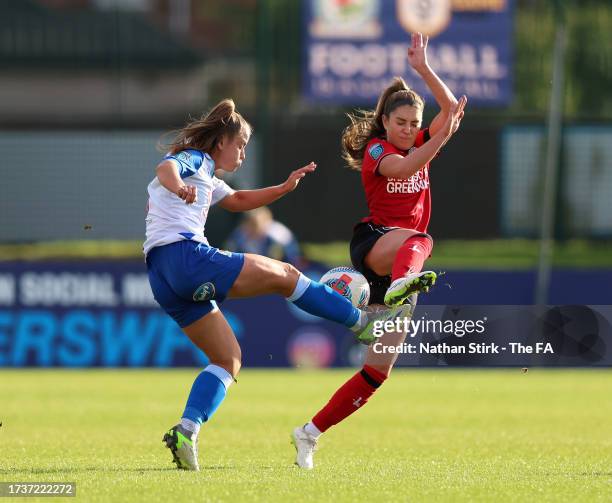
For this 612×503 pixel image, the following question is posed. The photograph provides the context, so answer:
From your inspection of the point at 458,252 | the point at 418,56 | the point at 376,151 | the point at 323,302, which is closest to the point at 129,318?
the point at 458,252

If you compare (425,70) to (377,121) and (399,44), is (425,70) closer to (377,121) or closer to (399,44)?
(377,121)

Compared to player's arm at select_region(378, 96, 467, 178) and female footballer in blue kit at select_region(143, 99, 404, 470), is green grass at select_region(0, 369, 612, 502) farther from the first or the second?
player's arm at select_region(378, 96, 467, 178)

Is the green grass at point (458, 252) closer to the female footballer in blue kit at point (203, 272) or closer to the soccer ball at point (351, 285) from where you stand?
the soccer ball at point (351, 285)

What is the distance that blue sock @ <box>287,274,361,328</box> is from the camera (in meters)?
7.71

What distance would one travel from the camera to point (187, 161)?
7.56 metres

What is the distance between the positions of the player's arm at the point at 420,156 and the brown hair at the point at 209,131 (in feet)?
2.90

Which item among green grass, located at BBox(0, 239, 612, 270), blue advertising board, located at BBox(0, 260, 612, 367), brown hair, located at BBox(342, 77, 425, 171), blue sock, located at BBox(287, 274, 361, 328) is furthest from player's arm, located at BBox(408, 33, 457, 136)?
green grass, located at BBox(0, 239, 612, 270)

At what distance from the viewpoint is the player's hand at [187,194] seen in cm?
726

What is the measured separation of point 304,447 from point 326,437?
2.43 meters

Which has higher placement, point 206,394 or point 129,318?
point 206,394

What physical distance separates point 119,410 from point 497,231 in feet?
25.6

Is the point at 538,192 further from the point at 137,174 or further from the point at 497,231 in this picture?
the point at 137,174

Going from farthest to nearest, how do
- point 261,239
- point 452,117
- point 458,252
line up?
point 458,252 → point 261,239 → point 452,117

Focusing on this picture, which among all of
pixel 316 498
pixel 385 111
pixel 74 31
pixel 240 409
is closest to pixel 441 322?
pixel 385 111
